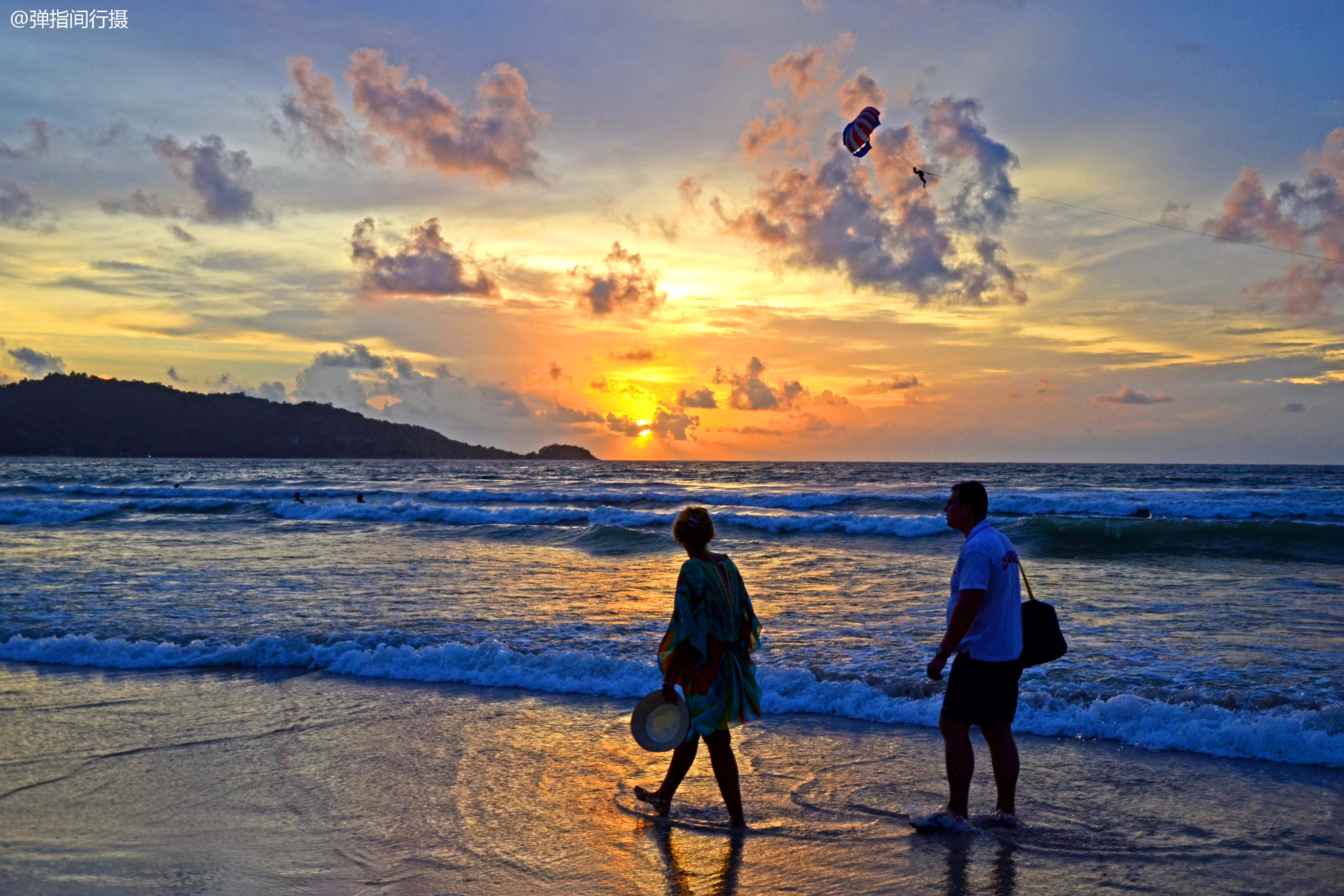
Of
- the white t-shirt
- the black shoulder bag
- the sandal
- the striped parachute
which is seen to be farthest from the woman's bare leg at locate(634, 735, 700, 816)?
the striped parachute

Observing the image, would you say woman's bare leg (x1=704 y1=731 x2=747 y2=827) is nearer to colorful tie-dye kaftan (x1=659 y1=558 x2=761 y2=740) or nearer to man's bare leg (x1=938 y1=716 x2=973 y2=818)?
colorful tie-dye kaftan (x1=659 y1=558 x2=761 y2=740)

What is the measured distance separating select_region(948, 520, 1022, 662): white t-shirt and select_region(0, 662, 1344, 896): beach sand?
1026 mm

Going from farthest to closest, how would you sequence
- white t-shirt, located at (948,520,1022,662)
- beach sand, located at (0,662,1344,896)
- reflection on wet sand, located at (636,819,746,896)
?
white t-shirt, located at (948,520,1022,662) → beach sand, located at (0,662,1344,896) → reflection on wet sand, located at (636,819,746,896)

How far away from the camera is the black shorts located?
439 cm

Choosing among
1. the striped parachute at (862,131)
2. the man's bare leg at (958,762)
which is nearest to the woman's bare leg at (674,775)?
the man's bare leg at (958,762)

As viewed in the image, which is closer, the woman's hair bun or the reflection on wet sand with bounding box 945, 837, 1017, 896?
the reflection on wet sand with bounding box 945, 837, 1017, 896

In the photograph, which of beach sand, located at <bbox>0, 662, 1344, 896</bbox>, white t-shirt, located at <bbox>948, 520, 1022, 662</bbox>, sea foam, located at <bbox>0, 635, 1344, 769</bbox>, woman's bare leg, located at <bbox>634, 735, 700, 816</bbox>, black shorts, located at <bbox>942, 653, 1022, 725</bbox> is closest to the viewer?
beach sand, located at <bbox>0, 662, 1344, 896</bbox>

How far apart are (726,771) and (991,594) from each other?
5.60 feet

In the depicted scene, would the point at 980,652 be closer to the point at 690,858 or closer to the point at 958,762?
the point at 958,762

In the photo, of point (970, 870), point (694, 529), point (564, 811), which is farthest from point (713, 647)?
point (970, 870)

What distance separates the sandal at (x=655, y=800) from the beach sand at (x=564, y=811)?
0.34 feet

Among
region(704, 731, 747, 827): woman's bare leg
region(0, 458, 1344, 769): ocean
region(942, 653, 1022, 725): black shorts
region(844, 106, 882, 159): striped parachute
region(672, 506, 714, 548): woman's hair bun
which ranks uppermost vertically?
region(844, 106, 882, 159): striped parachute

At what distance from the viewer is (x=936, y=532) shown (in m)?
24.2

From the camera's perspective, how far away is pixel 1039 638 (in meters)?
4.46
